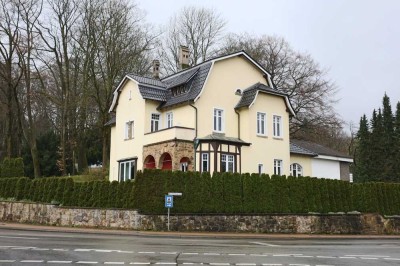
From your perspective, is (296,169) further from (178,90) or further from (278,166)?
(178,90)

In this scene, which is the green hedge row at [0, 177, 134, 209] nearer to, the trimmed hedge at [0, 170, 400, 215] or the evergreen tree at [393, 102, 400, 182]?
the trimmed hedge at [0, 170, 400, 215]

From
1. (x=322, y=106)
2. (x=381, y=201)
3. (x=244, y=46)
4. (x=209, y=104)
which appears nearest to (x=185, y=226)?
(x=209, y=104)

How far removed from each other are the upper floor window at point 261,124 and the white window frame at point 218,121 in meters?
2.78

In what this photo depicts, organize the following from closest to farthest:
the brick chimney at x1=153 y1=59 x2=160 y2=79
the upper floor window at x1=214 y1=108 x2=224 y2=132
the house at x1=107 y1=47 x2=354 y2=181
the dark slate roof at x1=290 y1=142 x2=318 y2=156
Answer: the house at x1=107 y1=47 x2=354 y2=181 → the upper floor window at x1=214 y1=108 x2=224 y2=132 → the dark slate roof at x1=290 y1=142 x2=318 y2=156 → the brick chimney at x1=153 y1=59 x2=160 y2=79

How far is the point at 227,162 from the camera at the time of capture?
32875 mm

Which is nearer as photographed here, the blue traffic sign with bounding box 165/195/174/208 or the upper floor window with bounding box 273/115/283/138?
the blue traffic sign with bounding box 165/195/174/208

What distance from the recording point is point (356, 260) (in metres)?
13.5

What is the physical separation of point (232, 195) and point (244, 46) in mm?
28951

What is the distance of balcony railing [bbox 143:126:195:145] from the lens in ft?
105

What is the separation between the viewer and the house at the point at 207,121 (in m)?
32.4

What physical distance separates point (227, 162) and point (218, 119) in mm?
3729

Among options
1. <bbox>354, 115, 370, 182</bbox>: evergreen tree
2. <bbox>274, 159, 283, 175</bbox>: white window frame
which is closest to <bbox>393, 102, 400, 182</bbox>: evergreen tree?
<bbox>354, 115, 370, 182</bbox>: evergreen tree

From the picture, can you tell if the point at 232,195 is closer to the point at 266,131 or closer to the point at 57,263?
the point at 266,131

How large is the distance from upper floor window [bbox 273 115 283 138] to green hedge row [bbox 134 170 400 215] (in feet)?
26.2
